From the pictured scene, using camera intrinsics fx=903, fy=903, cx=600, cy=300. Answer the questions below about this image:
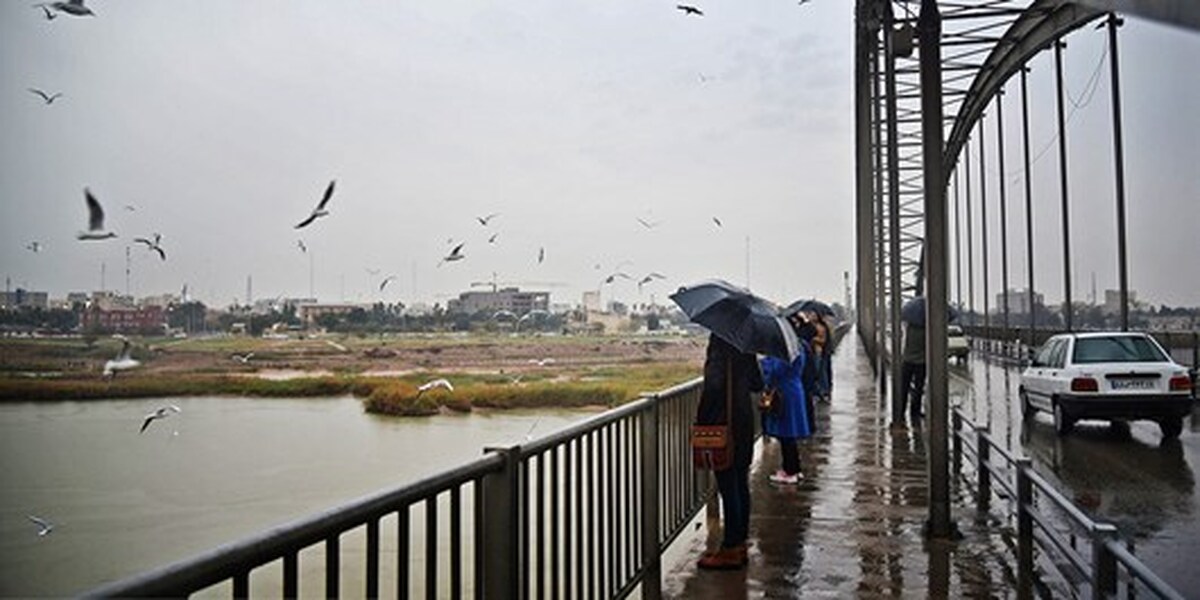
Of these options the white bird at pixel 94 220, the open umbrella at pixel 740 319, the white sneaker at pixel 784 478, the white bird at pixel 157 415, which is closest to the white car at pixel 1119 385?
the white sneaker at pixel 784 478

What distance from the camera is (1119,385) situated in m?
12.4

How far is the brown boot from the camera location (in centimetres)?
520

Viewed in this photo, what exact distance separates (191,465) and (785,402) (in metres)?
31.4

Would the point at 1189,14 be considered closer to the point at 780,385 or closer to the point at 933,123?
the point at 933,123

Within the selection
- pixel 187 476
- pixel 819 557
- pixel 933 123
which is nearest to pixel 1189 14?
pixel 819 557

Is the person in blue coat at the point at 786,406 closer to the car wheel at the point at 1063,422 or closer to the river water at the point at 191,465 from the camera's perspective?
the car wheel at the point at 1063,422

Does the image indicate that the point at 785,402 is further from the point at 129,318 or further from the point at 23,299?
the point at 129,318

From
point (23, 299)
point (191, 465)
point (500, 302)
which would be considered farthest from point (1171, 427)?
point (191, 465)

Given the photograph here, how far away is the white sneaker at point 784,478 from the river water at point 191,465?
848cm

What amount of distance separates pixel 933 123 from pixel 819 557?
3.26 meters

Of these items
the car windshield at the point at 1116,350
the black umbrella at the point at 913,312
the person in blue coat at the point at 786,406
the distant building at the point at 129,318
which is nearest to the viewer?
the person in blue coat at the point at 786,406

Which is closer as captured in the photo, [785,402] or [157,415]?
[785,402]

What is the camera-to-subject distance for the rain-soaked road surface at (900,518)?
199 inches

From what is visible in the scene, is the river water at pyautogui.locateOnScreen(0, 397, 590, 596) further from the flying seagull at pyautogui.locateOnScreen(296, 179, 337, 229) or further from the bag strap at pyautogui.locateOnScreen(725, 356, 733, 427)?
the bag strap at pyautogui.locateOnScreen(725, 356, 733, 427)
